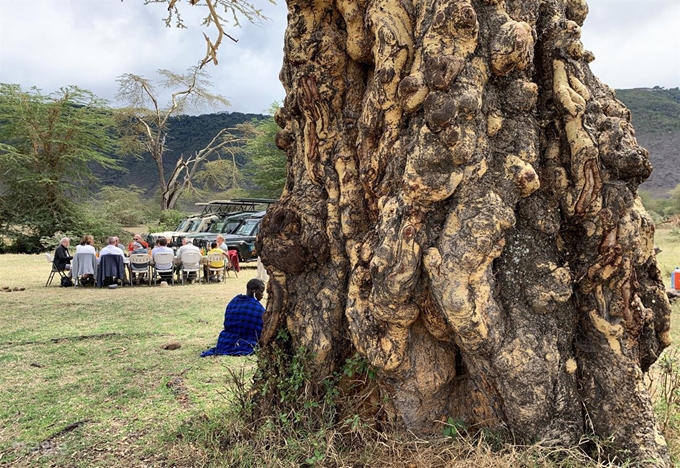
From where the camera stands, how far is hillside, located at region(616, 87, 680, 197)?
51.9 meters

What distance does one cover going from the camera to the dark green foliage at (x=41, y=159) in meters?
23.6

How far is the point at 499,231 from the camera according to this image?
259 cm

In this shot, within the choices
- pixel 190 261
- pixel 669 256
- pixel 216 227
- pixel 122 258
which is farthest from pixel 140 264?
pixel 669 256

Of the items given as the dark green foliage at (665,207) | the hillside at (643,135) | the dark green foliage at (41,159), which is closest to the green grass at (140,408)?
the dark green foliage at (41,159)

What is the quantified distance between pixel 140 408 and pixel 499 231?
113 inches

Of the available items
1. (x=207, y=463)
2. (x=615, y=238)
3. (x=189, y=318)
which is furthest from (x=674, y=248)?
(x=207, y=463)

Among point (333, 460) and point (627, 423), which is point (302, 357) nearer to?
point (333, 460)

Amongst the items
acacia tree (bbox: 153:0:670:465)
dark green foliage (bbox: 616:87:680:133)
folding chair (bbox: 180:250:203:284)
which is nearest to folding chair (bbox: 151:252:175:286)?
folding chair (bbox: 180:250:203:284)

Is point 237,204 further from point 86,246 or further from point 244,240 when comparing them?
point 86,246

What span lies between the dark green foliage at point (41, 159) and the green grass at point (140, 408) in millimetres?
18261

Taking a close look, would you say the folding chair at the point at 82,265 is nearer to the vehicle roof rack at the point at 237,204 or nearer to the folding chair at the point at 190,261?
the folding chair at the point at 190,261

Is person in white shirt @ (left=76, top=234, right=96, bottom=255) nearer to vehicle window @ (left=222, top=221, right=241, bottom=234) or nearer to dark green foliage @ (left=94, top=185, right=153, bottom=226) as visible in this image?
vehicle window @ (left=222, top=221, right=241, bottom=234)

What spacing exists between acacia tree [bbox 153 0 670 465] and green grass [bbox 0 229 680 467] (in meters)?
0.32

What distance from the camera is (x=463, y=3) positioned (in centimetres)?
268
